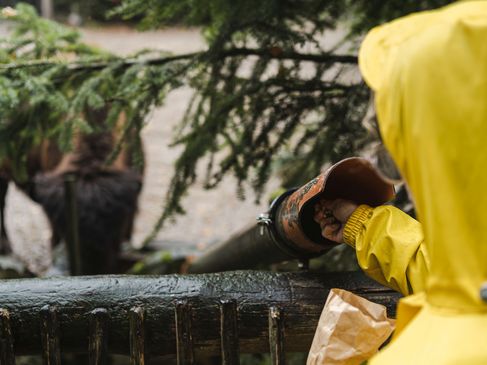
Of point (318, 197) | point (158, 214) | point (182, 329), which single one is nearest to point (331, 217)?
point (318, 197)

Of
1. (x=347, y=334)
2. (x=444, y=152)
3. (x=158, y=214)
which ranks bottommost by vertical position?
(x=158, y=214)

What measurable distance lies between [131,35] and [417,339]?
17283mm

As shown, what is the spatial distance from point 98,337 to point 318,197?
77 cm

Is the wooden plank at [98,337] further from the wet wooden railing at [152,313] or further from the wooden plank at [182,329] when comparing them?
the wooden plank at [182,329]

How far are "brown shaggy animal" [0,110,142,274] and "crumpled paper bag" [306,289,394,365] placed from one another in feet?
13.3

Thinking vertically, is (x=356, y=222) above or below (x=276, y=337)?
above

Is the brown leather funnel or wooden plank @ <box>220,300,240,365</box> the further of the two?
wooden plank @ <box>220,300,240,365</box>

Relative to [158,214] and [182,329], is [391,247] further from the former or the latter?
[158,214]

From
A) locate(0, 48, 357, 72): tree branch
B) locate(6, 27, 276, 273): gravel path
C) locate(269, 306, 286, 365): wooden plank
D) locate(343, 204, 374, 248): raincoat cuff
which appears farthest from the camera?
locate(6, 27, 276, 273): gravel path

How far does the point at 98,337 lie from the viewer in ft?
5.97

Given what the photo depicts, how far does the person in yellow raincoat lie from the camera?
942mm

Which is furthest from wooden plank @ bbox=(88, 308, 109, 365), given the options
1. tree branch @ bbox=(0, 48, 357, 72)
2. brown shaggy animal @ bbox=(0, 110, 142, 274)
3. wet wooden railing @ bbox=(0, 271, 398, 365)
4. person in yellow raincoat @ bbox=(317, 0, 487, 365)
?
brown shaggy animal @ bbox=(0, 110, 142, 274)

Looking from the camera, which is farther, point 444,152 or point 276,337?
point 276,337

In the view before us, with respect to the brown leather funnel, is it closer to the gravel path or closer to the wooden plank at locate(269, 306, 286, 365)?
the wooden plank at locate(269, 306, 286, 365)
